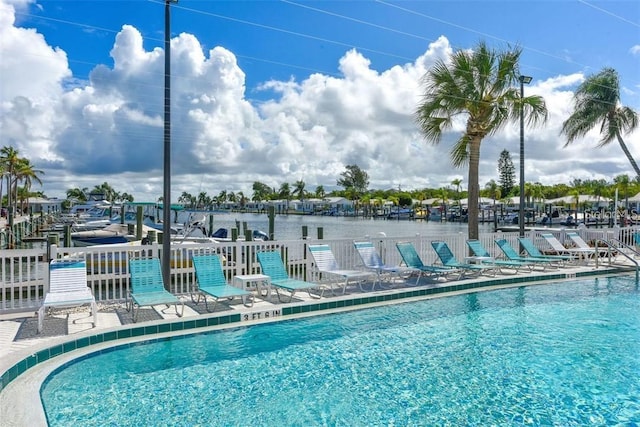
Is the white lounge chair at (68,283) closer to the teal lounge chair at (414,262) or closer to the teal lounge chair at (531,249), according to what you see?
the teal lounge chair at (414,262)

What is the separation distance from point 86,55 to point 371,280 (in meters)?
7.28

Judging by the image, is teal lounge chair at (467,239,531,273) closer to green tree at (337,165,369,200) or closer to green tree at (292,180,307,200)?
green tree at (292,180,307,200)

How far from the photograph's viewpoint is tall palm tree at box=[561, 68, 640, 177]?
794 inches

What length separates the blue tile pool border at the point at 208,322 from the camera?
5.08m

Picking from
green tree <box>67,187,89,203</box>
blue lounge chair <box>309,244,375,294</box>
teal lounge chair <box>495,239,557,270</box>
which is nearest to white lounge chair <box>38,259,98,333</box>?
blue lounge chair <box>309,244,375,294</box>

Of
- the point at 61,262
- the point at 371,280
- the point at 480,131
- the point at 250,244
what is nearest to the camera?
the point at 61,262

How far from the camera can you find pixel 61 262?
6.91m

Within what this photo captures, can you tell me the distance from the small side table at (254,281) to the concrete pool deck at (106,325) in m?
0.26

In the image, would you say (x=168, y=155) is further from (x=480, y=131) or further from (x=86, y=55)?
(x=480, y=131)

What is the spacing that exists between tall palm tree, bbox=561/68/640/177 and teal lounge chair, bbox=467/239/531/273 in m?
12.0

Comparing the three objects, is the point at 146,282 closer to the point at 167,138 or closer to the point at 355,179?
the point at 167,138

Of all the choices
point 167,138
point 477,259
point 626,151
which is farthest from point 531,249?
point 626,151

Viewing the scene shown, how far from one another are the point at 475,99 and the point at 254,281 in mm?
7964

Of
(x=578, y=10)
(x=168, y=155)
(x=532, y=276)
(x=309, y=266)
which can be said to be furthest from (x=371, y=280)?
(x=578, y=10)
